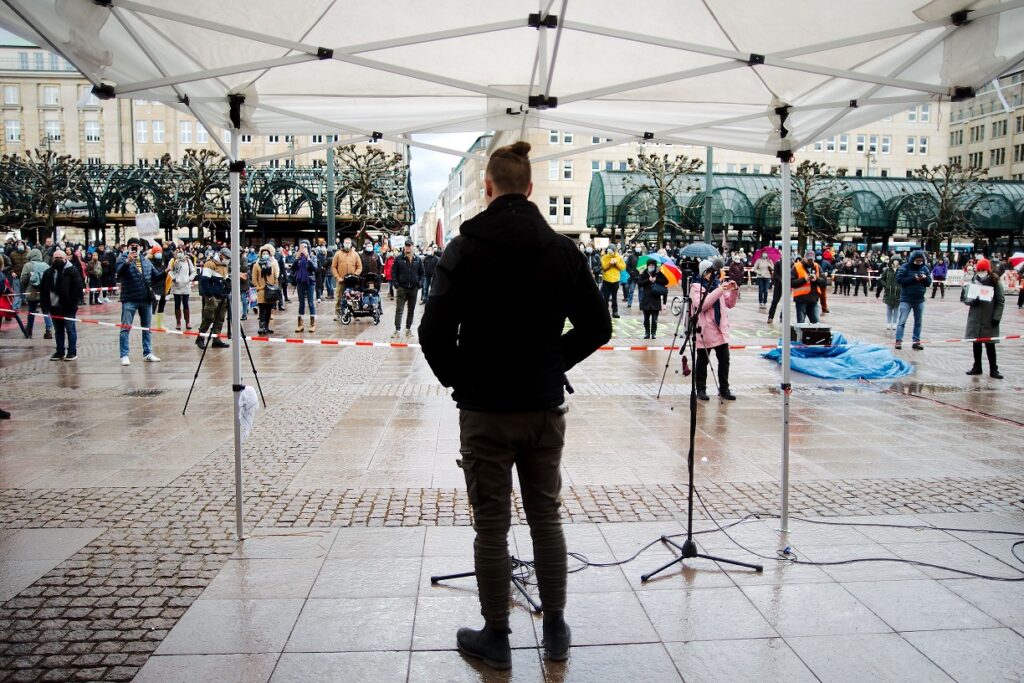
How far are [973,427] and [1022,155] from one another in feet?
331

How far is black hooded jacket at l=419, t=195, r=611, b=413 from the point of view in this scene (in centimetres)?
309

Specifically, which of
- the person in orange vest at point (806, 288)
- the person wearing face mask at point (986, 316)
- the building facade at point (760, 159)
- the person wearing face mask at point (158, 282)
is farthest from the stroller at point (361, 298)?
the building facade at point (760, 159)

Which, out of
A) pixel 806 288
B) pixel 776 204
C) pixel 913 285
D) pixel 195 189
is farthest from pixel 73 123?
pixel 913 285

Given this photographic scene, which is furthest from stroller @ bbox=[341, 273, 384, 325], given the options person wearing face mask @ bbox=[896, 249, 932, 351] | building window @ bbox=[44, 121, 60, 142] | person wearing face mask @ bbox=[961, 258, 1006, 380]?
building window @ bbox=[44, 121, 60, 142]

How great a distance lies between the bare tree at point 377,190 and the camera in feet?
121

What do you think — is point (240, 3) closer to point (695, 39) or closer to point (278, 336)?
point (695, 39)

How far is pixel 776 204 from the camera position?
52.2 m

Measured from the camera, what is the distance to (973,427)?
8508mm

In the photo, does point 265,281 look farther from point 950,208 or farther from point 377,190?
point 950,208

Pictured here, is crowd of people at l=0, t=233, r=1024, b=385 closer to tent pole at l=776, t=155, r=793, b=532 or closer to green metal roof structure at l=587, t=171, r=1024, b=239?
tent pole at l=776, t=155, r=793, b=532

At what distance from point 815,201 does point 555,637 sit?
178 feet

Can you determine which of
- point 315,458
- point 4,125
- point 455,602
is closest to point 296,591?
point 455,602

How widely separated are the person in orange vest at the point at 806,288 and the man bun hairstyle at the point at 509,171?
1397 cm

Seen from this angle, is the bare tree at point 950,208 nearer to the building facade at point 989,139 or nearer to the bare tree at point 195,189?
the building facade at point 989,139
